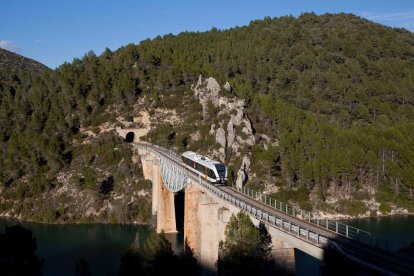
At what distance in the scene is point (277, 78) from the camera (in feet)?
393

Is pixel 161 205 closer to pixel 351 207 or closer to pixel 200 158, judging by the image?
pixel 200 158

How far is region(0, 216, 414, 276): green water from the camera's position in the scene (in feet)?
172

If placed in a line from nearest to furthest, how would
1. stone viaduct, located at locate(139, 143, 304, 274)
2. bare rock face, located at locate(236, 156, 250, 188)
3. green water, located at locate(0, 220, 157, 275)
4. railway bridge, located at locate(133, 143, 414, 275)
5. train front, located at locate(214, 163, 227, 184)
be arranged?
railway bridge, located at locate(133, 143, 414, 275) < stone viaduct, located at locate(139, 143, 304, 274) < train front, located at locate(214, 163, 227, 184) < green water, located at locate(0, 220, 157, 275) < bare rock face, located at locate(236, 156, 250, 188)

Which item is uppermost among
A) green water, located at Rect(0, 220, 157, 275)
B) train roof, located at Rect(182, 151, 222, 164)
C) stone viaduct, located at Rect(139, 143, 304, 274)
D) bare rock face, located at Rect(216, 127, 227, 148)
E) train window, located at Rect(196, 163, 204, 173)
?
bare rock face, located at Rect(216, 127, 227, 148)

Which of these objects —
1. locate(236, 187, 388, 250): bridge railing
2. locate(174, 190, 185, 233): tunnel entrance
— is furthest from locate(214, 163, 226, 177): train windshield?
locate(174, 190, 185, 233): tunnel entrance

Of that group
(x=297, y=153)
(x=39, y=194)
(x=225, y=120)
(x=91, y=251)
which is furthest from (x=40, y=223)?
(x=297, y=153)

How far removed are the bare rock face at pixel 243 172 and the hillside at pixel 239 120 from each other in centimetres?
28

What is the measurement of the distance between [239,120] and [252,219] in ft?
185

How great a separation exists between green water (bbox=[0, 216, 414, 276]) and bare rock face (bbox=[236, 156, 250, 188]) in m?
15.9

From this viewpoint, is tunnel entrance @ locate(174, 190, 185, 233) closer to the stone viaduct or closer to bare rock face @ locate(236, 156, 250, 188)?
the stone viaduct

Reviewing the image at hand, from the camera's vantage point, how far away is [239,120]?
287 feet

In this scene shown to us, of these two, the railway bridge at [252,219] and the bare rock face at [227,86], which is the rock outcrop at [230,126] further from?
the railway bridge at [252,219]

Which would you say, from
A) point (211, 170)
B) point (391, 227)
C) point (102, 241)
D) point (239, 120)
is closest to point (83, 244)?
point (102, 241)

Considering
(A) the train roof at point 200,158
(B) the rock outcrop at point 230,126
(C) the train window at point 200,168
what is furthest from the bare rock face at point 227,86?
(C) the train window at point 200,168
